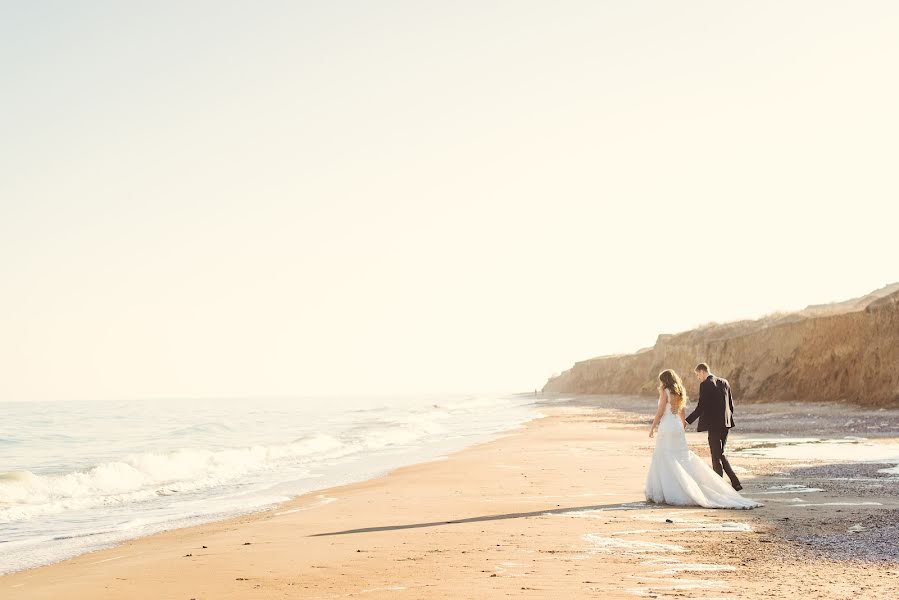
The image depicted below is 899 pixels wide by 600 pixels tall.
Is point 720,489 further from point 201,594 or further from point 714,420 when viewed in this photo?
point 201,594

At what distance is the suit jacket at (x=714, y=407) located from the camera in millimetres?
13156

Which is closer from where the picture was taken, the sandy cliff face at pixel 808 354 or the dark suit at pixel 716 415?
the dark suit at pixel 716 415

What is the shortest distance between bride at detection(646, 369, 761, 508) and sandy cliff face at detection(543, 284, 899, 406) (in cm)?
2769

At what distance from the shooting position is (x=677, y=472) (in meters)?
11.4

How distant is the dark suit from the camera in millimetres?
12945

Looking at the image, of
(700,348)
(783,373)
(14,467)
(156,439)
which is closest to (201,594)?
(14,467)

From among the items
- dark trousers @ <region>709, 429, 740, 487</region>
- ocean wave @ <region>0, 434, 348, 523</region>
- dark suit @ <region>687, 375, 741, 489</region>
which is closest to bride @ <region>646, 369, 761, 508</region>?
dark suit @ <region>687, 375, 741, 489</region>

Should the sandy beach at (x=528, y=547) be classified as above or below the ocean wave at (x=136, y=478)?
above

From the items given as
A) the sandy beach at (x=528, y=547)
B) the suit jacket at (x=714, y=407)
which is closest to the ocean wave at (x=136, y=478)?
the sandy beach at (x=528, y=547)

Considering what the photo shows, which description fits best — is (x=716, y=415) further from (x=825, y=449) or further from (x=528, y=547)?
(x=825, y=449)

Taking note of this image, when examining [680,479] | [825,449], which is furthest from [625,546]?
[825,449]

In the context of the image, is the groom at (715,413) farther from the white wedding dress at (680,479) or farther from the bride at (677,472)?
the white wedding dress at (680,479)

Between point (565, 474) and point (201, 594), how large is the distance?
10231 millimetres

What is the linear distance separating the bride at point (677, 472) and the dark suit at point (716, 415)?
3.57 ft
